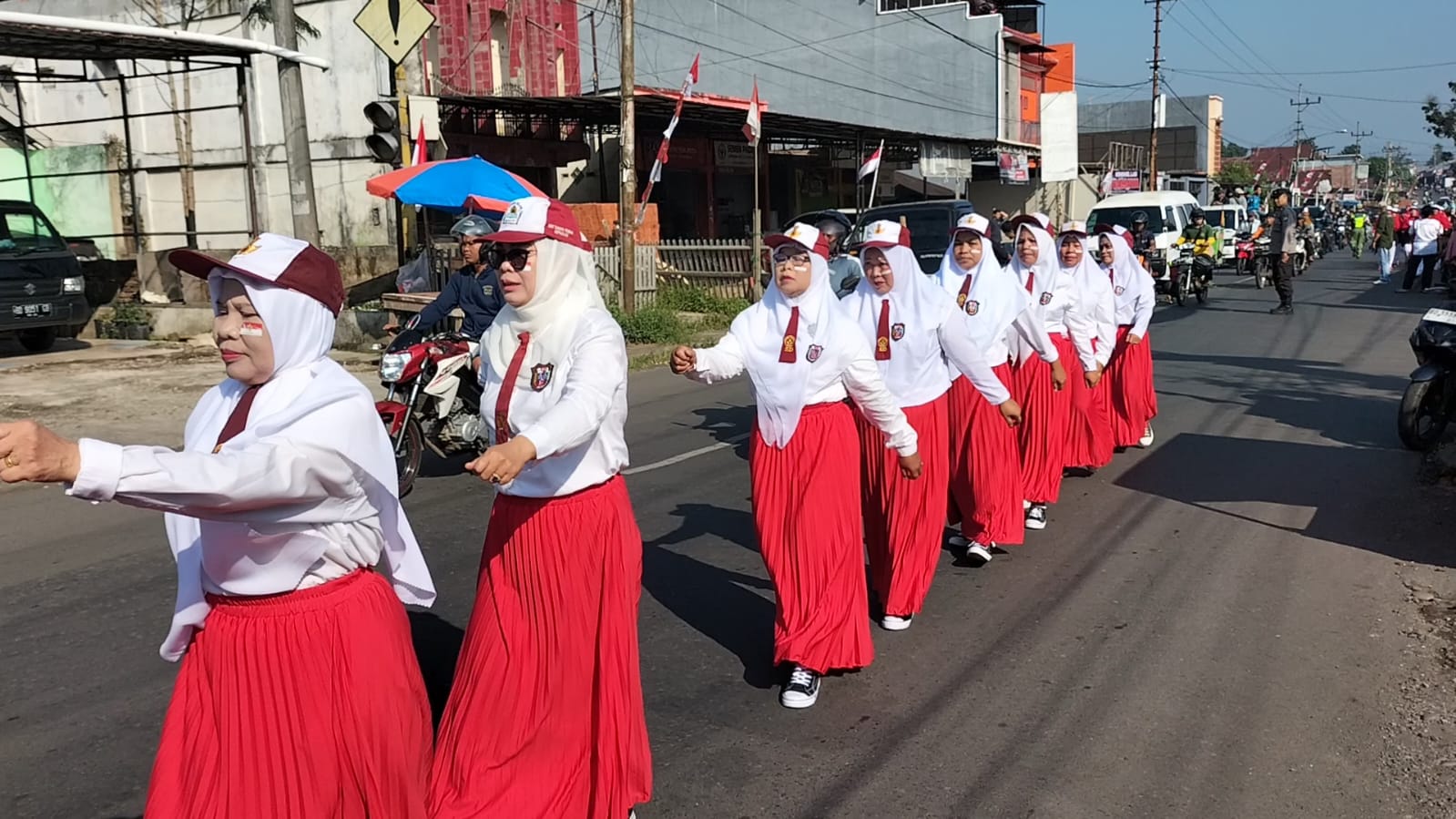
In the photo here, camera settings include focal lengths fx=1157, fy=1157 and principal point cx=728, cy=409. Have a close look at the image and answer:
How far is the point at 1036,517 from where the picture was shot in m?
7.05

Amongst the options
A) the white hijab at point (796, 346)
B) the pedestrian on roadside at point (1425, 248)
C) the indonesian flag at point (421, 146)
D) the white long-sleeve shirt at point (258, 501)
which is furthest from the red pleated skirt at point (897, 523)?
the pedestrian on roadside at point (1425, 248)

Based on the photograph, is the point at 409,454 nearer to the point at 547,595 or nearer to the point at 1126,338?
the point at 547,595

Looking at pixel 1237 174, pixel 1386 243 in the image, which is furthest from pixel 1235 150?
pixel 1386 243

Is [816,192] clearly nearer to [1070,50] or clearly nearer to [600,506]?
[1070,50]

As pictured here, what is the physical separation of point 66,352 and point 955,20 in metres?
32.3

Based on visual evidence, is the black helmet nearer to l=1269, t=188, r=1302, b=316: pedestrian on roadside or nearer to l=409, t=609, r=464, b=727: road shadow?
l=409, t=609, r=464, b=727: road shadow

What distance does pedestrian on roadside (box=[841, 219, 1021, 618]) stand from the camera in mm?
5316

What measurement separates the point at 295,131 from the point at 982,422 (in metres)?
10.4

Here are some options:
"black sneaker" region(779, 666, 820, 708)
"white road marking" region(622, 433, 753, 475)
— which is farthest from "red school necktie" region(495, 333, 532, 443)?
"white road marking" region(622, 433, 753, 475)

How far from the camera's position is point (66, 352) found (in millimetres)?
14398

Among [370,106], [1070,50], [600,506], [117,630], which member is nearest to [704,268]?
[370,106]

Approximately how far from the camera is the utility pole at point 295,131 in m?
13.2

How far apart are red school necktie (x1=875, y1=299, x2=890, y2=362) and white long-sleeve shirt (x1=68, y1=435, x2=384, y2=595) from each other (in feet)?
10.9

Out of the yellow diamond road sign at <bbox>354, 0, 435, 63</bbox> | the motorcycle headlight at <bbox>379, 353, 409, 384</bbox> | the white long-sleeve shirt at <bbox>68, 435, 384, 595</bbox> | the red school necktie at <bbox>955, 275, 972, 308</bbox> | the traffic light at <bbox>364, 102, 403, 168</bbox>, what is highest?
the yellow diamond road sign at <bbox>354, 0, 435, 63</bbox>
